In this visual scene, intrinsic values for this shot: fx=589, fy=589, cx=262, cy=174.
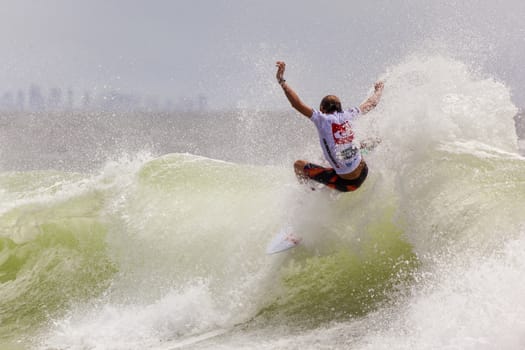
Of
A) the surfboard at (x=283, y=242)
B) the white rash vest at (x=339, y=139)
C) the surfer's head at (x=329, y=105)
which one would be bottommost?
the surfboard at (x=283, y=242)

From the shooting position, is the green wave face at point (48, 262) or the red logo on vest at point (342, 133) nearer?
the red logo on vest at point (342, 133)

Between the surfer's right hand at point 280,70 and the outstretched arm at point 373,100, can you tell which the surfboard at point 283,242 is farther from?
the surfer's right hand at point 280,70

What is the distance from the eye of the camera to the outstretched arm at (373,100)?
6695 mm

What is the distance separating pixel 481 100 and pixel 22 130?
50.6 meters

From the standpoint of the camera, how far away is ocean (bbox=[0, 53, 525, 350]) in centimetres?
517

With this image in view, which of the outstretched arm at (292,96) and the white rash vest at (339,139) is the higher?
the outstretched arm at (292,96)

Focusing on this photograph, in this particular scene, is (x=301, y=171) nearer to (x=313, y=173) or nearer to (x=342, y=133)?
(x=313, y=173)

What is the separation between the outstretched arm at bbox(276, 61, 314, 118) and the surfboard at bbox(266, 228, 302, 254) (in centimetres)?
153

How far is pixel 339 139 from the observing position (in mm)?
6285

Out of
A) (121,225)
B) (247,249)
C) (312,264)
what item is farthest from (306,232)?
(121,225)

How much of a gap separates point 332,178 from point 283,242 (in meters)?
0.96

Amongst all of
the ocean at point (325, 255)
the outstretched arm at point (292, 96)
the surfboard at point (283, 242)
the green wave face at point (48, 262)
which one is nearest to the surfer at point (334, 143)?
the outstretched arm at point (292, 96)

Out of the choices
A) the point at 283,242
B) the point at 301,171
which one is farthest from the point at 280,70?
the point at 283,242

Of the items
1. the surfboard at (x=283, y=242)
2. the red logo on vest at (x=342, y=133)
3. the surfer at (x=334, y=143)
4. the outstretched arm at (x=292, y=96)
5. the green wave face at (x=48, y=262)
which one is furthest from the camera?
the green wave face at (x=48, y=262)
